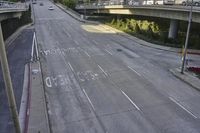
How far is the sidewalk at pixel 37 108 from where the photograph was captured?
53.8 feet

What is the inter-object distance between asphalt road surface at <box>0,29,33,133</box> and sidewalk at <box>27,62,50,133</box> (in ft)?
3.59

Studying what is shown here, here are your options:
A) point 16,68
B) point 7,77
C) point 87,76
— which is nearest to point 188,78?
point 87,76

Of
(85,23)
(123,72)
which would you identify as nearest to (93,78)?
(123,72)

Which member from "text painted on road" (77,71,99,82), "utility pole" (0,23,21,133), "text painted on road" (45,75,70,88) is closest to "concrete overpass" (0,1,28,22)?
"text painted on road" (45,75,70,88)

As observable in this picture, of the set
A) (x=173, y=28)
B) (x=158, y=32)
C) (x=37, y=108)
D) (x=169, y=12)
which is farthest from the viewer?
(x=158, y=32)

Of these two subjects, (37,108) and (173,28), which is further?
(173,28)

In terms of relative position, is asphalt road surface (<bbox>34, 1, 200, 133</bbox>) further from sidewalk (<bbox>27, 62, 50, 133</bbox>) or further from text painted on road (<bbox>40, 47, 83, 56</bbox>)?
sidewalk (<bbox>27, 62, 50, 133</bbox>)

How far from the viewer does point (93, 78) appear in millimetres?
26453

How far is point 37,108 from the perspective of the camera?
19062 millimetres

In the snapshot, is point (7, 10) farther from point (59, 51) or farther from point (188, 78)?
point (188, 78)

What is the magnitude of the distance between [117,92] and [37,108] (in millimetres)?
6947

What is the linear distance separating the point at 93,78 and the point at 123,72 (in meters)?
3.54

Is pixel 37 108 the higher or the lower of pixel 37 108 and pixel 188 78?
the higher

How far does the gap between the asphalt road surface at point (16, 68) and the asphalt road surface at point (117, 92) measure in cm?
243
